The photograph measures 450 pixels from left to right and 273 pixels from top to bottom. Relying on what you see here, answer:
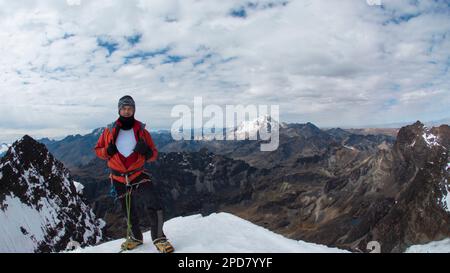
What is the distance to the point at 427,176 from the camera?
138500 millimetres

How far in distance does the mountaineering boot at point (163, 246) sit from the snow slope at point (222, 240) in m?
0.23

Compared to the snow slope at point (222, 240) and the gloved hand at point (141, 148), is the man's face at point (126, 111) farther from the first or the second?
the snow slope at point (222, 240)

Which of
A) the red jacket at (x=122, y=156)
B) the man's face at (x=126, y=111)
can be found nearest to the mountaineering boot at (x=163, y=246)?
the red jacket at (x=122, y=156)

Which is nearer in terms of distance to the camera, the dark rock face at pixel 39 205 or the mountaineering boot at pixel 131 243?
the mountaineering boot at pixel 131 243

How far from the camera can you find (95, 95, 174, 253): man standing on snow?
13.0 m

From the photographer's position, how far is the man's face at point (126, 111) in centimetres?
1297

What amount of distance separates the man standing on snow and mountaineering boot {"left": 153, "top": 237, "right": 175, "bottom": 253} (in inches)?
8.9

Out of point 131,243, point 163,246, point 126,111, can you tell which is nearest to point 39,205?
point 131,243

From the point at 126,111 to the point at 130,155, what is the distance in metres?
1.37

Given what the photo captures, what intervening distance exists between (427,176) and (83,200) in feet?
439

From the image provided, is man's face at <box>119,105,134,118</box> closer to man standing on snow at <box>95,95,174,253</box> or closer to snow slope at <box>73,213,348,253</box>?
man standing on snow at <box>95,95,174,253</box>

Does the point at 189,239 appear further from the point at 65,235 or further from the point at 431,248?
the point at 65,235
